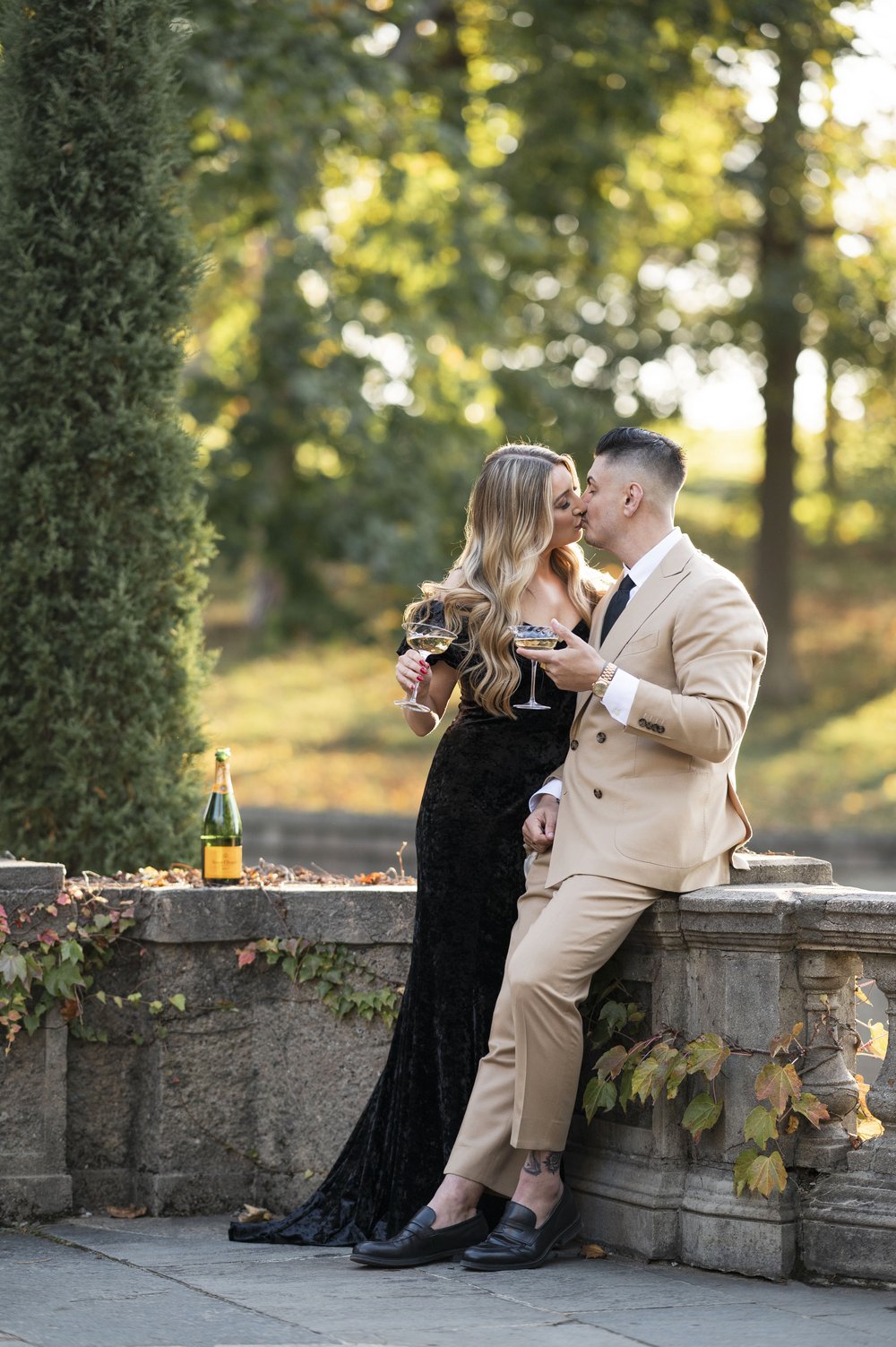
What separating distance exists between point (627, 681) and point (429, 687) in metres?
0.80

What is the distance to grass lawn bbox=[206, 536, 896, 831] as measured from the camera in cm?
2108

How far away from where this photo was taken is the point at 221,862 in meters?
5.53

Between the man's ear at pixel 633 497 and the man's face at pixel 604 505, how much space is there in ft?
0.03

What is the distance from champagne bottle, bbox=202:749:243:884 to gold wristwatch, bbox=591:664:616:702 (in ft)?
5.14

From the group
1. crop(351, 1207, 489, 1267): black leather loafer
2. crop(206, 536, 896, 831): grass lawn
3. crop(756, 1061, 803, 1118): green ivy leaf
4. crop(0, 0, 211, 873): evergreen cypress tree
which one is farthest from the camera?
crop(206, 536, 896, 831): grass lawn

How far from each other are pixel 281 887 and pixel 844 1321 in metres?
2.36

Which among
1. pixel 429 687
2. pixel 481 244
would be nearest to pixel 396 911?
pixel 429 687

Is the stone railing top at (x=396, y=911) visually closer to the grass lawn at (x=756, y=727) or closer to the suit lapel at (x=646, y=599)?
the suit lapel at (x=646, y=599)

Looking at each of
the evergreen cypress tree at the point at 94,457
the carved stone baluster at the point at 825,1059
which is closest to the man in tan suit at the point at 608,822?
the carved stone baluster at the point at 825,1059

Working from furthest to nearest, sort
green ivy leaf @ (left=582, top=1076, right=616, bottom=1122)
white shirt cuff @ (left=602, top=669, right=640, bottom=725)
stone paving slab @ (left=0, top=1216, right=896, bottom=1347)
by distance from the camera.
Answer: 1. green ivy leaf @ (left=582, top=1076, right=616, bottom=1122)
2. white shirt cuff @ (left=602, top=669, right=640, bottom=725)
3. stone paving slab @ (left=0, top=1216, right=896, bottom=1347)

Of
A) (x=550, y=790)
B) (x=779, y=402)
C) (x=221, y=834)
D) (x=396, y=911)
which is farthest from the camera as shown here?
(x=779, y=402)

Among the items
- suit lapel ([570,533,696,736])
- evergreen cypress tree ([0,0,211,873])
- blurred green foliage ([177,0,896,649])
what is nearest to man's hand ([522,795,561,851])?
suit lapel ([570,533,696,736])

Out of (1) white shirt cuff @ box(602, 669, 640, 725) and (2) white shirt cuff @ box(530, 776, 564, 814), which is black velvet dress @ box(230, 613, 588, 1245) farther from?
(1) white shirt cuff @ box(602, 669, 640, 725)

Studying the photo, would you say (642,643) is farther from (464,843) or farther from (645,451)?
(464,843)
